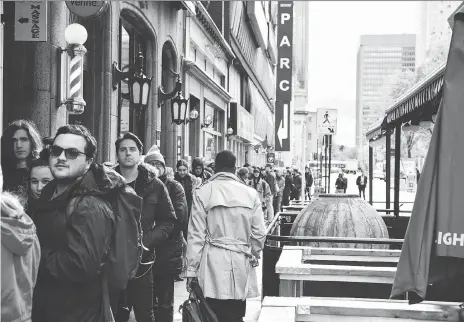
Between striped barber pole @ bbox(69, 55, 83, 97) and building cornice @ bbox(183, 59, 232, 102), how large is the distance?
1091 centimetres

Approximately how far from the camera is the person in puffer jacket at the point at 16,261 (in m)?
2.72

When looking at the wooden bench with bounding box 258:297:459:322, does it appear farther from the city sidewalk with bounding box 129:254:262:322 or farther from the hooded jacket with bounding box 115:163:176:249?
the city sidewalk with bounding box 129:254:262:322

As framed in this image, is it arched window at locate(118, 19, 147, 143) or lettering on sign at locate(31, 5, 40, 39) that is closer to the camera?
lettering on sign at locate(31, 5, 40, 39)

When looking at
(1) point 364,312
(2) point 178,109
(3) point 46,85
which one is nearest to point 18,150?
(1) point 364,312

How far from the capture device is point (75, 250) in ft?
A: 10.6

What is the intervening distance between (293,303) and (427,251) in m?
0.85

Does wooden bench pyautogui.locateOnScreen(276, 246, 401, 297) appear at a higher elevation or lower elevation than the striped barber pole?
lower

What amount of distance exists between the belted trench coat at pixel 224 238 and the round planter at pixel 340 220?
1401mm

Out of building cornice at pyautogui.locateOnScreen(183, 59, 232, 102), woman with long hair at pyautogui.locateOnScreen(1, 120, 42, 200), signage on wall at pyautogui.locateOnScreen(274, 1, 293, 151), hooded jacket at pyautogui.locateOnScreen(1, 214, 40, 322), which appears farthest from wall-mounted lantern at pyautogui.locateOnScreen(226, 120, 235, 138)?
hooded jacket at pyautogui.locateOnScreen(1, 214, 40, 322)

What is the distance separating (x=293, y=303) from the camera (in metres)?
3.62

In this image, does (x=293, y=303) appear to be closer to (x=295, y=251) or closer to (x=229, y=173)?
(x=295, y=251)

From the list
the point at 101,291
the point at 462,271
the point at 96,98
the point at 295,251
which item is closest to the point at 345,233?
the point at 295,251

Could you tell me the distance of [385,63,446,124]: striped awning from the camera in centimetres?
643

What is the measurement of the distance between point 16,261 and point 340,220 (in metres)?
4.84
